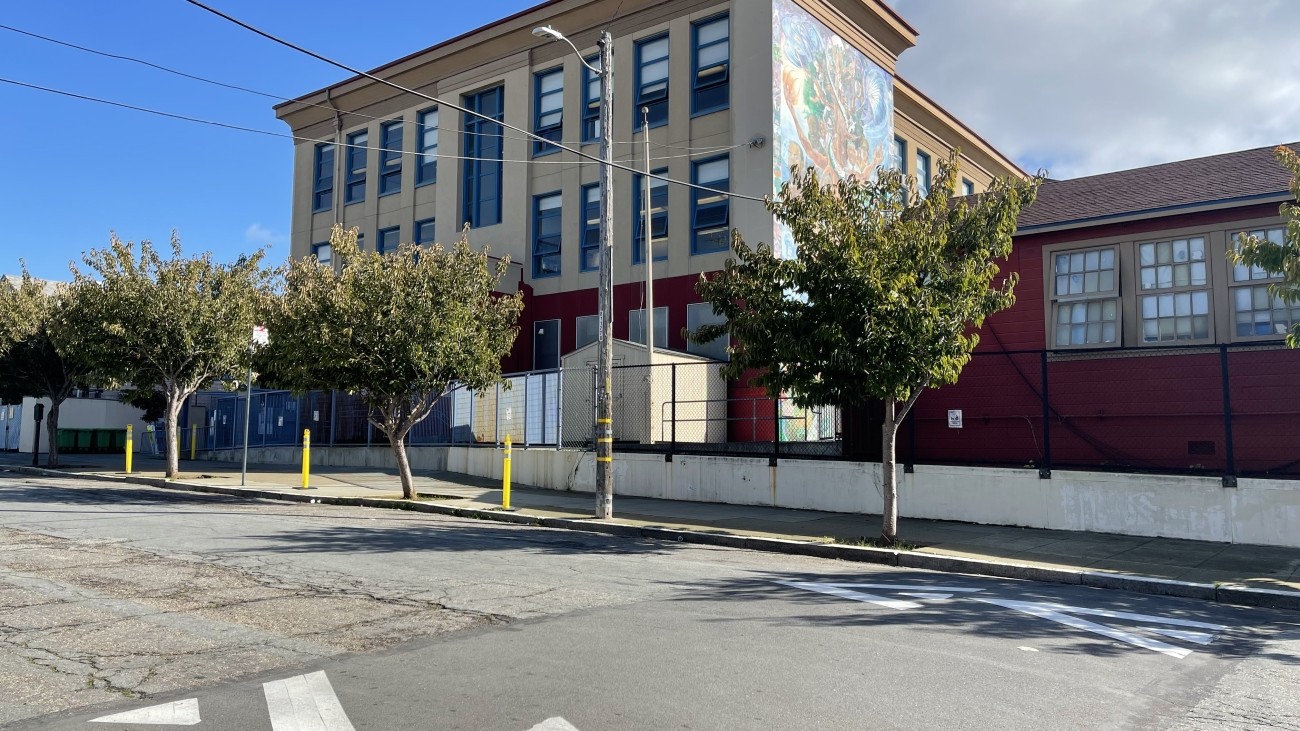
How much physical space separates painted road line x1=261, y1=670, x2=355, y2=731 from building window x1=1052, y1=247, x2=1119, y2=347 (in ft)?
47.1

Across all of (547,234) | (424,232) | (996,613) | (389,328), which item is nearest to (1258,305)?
(996,613)

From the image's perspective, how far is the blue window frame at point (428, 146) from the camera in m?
32.1

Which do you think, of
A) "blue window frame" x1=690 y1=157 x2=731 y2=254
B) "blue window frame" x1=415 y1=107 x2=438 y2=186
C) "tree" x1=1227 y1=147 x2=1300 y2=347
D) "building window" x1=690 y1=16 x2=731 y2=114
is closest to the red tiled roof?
"tree" x1=1227 y1=147 x2=1300 y2=347

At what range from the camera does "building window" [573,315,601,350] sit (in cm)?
2741

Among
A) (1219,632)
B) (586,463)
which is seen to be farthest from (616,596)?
(586,463)

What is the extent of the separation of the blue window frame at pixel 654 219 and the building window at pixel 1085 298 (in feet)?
39.0

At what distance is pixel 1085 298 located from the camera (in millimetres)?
15953

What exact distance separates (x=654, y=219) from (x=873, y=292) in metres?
15.2

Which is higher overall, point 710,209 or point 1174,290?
point 710,209

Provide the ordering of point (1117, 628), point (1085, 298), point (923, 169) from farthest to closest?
point (923, 169) < point (1085, 298) < point (1117, 628)

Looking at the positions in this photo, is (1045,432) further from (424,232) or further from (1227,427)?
(424,232)

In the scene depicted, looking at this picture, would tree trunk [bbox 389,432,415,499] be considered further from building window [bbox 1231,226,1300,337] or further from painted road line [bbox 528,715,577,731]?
building window [bbox 1231,226,1300,337]

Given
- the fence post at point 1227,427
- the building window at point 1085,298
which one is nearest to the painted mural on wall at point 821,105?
the building window at point 1085,298

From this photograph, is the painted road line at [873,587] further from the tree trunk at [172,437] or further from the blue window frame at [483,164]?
the blue window frame at [483,164]
